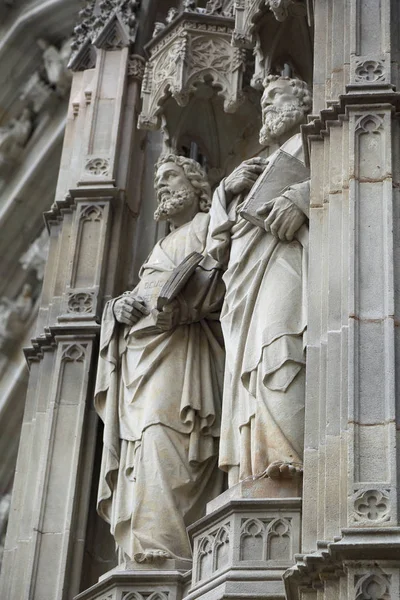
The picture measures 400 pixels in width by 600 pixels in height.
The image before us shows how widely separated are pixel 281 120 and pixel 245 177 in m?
0.41

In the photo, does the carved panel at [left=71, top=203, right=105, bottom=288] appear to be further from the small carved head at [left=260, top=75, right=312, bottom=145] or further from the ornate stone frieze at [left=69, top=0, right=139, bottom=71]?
the small carved head at [left=260, top=75, right=312, bottom=145]

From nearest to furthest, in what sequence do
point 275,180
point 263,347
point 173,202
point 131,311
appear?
point 263,347, point 275,180, point 131,311, point 173,202

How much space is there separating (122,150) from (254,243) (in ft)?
9.53

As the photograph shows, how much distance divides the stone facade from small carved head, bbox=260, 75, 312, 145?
0.01 m

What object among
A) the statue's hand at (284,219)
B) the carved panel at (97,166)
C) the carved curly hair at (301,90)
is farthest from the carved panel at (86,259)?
the statue's hand at (284,219)

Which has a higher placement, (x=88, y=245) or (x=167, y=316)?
(x=88, y=245)

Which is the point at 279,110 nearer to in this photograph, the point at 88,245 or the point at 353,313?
the point at 88,245

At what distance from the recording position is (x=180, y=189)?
1020cm

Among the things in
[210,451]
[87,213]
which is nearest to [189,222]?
[87,213]

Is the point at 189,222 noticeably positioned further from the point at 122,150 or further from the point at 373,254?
the point at 373,254

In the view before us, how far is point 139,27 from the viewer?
12078 mm

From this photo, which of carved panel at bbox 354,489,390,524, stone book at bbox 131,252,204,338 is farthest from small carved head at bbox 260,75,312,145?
carved panel at bbox 354,489,390,524

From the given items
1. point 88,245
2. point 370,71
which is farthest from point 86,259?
point 370,71

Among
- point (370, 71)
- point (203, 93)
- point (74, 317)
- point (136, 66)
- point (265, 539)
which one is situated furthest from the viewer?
point (136, 66)
